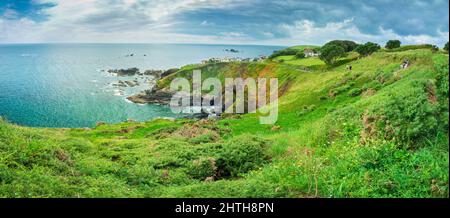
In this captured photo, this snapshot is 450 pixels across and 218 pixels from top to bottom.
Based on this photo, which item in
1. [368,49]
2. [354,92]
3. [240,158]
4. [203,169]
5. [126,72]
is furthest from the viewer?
[126,72]

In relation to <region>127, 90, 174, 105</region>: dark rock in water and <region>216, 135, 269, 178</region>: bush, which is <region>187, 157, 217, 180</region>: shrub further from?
<region>127, 90, 174, 105</region>: dark rock in water

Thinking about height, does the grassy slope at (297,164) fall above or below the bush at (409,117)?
below

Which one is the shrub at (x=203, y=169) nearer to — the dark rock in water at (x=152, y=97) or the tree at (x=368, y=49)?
the tree at (x=368, y=49)

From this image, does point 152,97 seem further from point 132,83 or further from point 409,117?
point 409,117

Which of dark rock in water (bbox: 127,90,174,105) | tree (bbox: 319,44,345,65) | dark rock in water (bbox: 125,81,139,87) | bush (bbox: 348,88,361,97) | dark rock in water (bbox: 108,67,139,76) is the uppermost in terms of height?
tree (bbox: 319,44,345,65)

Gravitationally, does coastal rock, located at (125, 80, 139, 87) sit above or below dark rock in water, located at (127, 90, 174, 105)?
above

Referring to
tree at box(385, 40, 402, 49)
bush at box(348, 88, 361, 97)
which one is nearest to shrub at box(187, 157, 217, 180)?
bush at box(348, 88, 361, 97)

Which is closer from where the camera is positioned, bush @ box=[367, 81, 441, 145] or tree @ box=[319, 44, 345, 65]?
bush @ box=[367, 81, 441, 145]

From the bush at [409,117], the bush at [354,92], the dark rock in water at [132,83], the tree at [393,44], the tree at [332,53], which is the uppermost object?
the tree at [393,44]

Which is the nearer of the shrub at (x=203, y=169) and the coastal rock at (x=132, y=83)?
the shrub at (x=203, y=169)

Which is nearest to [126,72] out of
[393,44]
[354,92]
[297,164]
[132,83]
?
[132,83]

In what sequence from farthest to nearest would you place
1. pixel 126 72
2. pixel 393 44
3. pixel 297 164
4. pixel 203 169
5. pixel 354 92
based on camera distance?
pixel 126 72
pixel 393 44
pixel 354 92
pixel 203 169
pixel 297 164

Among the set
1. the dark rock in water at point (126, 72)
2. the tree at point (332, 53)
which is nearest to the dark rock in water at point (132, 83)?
the dark rock in water at point (126, 72)
